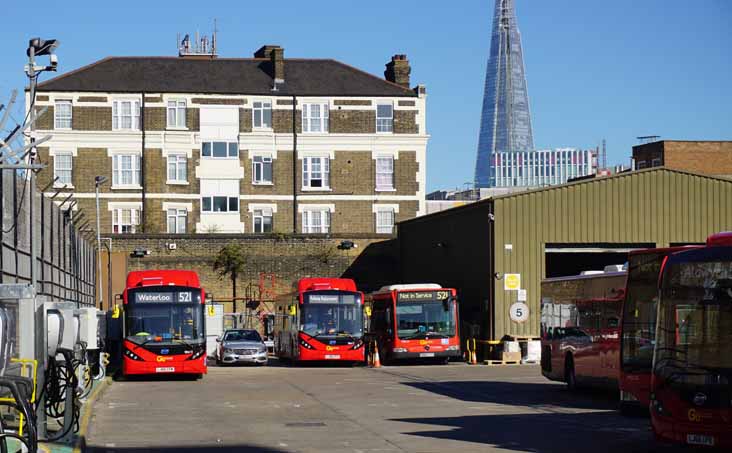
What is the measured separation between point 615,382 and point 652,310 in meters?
4.10

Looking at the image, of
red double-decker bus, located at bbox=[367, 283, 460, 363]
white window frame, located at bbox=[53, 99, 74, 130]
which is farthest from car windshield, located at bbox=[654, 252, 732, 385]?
white window frame, located at bbox=[53, 99, 74, 130]

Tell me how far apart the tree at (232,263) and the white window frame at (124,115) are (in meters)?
11.5

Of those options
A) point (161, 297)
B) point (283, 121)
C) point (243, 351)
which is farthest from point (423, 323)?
point (283, 121)

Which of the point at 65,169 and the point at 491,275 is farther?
the point at 65,169

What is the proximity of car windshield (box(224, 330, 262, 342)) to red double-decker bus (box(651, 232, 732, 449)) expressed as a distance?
31179 millimetres

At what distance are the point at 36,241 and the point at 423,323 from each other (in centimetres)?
2147

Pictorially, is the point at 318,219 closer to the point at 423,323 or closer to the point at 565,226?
the point at 565,226

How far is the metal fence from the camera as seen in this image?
22975mm

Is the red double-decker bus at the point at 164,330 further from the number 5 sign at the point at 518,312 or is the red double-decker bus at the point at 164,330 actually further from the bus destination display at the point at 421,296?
the number 5 sign at the point at 518,312

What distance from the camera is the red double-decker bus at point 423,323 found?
148 ft

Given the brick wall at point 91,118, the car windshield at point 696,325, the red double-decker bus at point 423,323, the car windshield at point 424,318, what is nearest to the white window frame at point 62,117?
the brick wall at point 91,118

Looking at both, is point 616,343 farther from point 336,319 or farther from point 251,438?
point 336,319

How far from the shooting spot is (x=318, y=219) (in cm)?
7231

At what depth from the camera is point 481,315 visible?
50.0 meters
